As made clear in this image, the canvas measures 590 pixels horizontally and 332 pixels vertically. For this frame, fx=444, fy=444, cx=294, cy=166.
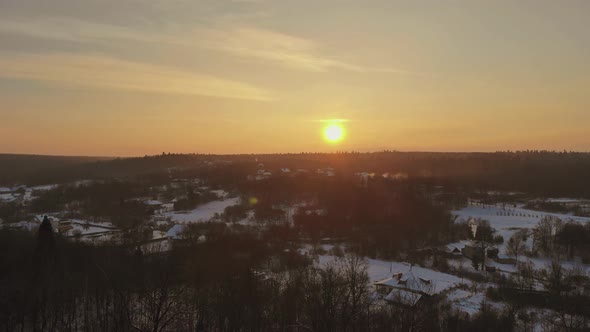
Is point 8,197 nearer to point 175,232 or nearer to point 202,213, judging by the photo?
point 202,213

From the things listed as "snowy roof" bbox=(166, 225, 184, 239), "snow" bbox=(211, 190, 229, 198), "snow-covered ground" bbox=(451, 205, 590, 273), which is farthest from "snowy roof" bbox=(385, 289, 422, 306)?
"snow" bbox=(211, 190, 229, 198)

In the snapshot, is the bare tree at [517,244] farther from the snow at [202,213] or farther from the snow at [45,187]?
the snow at [45,187]

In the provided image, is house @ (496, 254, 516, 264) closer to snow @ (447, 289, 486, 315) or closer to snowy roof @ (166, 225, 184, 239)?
snow @ (447, 289, 486, 315)

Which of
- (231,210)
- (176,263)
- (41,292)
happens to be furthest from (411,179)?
(41,292)

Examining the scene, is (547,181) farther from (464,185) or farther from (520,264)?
(520,264)

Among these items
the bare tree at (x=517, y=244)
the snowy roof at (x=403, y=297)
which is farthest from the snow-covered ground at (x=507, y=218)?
the snowy roof at (x=403, y=297)

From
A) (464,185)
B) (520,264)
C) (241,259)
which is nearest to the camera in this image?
(241,259)
